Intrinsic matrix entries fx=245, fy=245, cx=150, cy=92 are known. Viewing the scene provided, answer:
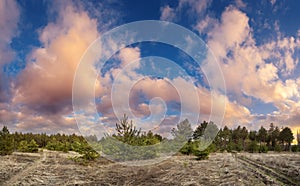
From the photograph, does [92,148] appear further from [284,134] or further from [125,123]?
[284,134]

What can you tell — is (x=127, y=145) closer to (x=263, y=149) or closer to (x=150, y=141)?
(x=150, y=141)

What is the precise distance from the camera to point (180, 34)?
805 inches

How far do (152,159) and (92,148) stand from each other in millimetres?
5719

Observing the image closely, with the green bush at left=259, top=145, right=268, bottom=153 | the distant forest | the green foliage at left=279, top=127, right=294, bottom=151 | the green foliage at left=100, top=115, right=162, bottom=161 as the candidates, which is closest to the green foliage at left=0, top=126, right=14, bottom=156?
the distant forest

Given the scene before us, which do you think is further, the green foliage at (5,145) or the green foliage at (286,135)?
the green foliage at (286,135)

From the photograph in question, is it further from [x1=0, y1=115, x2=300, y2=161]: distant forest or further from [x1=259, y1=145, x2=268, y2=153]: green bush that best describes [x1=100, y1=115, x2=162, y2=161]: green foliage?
[x1=259, y1=145, x2=268, y2=153]: green bush

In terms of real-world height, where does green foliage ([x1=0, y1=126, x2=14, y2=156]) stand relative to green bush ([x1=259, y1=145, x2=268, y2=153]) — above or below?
above

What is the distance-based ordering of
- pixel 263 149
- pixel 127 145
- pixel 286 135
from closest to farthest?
pixel 127 145
pixel 263 149
pixel 286 135

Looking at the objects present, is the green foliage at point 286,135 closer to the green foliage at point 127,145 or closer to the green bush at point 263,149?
the green bush at point 263,149

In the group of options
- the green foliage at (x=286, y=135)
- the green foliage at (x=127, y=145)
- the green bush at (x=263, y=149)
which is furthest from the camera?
the green foliage at (x=286, y=135)

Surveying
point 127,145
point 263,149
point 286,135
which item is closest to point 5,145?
point 127,145

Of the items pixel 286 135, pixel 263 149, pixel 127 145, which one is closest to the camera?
pixel 127 145

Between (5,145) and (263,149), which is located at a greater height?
(5,145)

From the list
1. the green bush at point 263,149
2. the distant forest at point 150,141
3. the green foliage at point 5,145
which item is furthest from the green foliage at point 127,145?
the green bush at point 263,149
